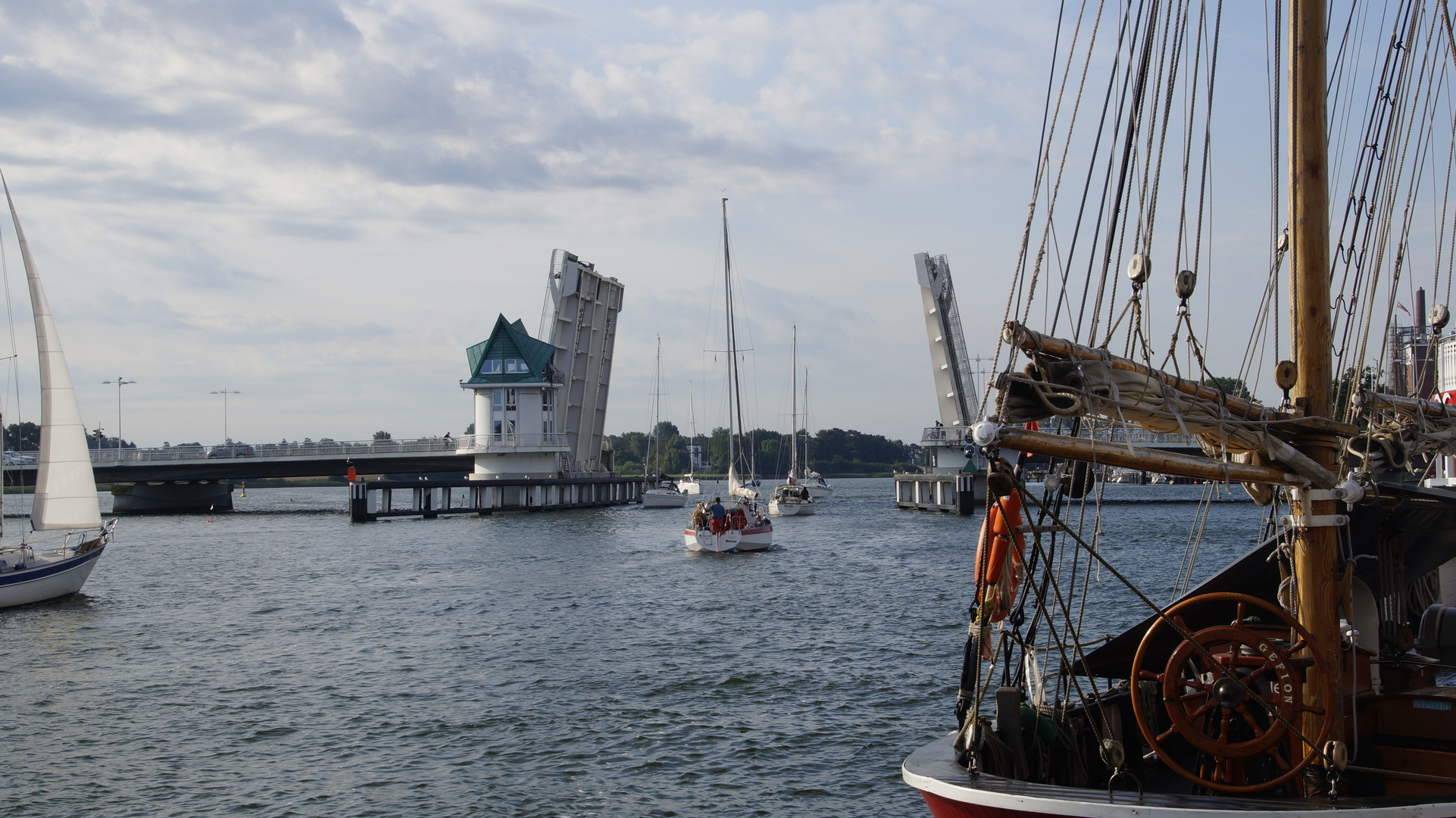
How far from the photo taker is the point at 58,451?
26672mm

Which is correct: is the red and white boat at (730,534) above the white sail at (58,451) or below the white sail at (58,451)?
below

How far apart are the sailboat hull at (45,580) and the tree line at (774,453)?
11199cm

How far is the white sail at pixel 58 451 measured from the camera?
26.5m

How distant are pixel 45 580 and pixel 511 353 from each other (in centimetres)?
4257

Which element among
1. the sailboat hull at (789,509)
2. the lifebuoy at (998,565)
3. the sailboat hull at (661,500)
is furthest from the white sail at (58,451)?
the sailboat hull at (661,500)

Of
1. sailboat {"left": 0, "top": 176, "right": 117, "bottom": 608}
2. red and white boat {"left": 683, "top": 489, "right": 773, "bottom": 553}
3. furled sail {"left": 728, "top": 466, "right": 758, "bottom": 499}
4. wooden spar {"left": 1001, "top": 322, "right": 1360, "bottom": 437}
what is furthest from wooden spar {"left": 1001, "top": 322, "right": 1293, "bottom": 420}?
furled sail {"left": 728, "top": 466, "right": 758, "bottom": 499}

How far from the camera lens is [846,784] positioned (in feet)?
38.4

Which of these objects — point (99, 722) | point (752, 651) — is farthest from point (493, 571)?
point (99, 722)

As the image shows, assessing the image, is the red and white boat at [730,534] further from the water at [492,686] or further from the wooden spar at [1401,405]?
the wooden spar at [1401,405]

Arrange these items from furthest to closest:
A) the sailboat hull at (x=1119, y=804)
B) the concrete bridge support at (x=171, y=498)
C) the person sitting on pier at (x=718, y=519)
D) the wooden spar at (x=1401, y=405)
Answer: the concrete bridge support at (x=171, y=498)
the person sitting on pier at (x=718, y=519)
the wooden spar at (x=1401, y=405)
the sailboat hull at (x=1119, y=804)

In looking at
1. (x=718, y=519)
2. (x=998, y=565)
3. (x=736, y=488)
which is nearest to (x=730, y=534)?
(x=718, y=519)

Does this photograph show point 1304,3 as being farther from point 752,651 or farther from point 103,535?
point 103,535

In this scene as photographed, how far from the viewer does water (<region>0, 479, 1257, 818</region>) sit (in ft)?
38.7

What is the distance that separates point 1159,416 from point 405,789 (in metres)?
9.07
